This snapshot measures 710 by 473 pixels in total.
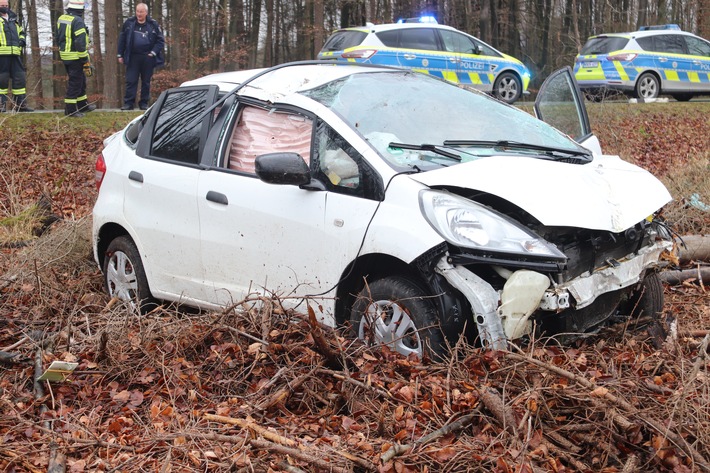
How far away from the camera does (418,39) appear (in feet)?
60.9

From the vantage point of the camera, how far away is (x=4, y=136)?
1319 centimetres

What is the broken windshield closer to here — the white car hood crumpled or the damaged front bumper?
the white car hood crumpled

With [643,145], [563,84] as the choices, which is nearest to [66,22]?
[643,145]

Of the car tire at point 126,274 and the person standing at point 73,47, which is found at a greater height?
the person standing at point 73,47

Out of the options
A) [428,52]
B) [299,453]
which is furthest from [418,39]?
[299,453]

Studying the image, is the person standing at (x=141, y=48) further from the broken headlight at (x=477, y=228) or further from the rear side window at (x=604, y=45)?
the broken headlight at (x=477, y=228)

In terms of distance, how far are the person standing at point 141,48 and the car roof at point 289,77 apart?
10.9m

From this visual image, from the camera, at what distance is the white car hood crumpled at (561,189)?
4.28m

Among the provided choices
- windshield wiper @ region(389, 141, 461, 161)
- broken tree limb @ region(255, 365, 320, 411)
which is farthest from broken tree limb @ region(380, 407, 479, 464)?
windshield wiper @ region(389, 141, 461, 161)

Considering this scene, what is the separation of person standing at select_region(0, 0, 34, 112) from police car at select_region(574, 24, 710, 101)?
11.8m

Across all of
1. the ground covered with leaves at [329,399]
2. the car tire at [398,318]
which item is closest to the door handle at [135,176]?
the ground covered with leaves at [329,399]

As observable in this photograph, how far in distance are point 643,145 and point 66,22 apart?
1015 centimetres

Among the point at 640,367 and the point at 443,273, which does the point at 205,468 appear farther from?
the point at 640,367

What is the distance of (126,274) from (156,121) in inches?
44.1
